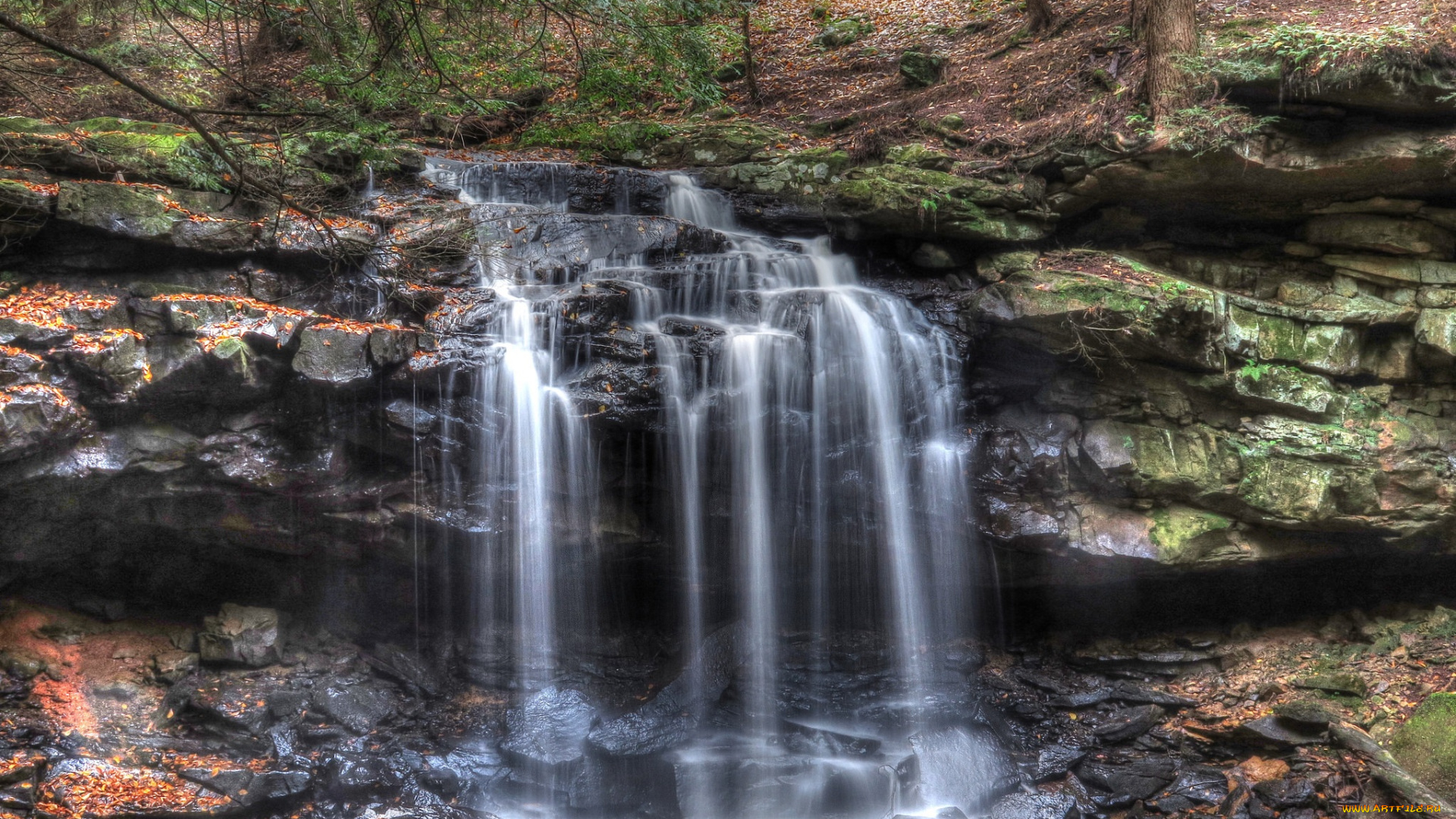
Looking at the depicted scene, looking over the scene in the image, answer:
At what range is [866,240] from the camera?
379 inches

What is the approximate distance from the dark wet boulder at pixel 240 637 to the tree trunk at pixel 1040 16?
13253mm

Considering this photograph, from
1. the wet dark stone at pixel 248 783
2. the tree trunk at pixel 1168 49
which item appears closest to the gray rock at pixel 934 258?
the tree trunk at pixel 1168 49

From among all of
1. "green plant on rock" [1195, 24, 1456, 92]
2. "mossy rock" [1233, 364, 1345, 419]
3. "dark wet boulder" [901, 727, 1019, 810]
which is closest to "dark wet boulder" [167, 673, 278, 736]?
"dark wet boulder" [901, 727, 1019, 810]

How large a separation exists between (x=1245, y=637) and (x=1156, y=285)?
3.62 metres

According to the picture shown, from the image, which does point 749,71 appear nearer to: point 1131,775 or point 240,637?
point 240,637

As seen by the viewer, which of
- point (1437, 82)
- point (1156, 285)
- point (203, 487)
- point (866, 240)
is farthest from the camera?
point (866, 240)

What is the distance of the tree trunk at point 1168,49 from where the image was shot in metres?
7.56

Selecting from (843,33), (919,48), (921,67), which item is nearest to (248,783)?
(921,67)

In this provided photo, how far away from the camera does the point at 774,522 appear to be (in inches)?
306

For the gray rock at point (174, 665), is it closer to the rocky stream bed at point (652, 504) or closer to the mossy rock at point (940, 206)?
the rocky stream bed at point (652, 504)

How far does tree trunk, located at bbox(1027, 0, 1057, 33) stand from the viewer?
12.6 m

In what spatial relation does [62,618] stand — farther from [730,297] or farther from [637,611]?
[730,297]

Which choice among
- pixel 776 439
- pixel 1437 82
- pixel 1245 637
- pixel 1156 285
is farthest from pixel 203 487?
pixel 1437 82

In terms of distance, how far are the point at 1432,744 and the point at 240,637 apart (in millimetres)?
9841
